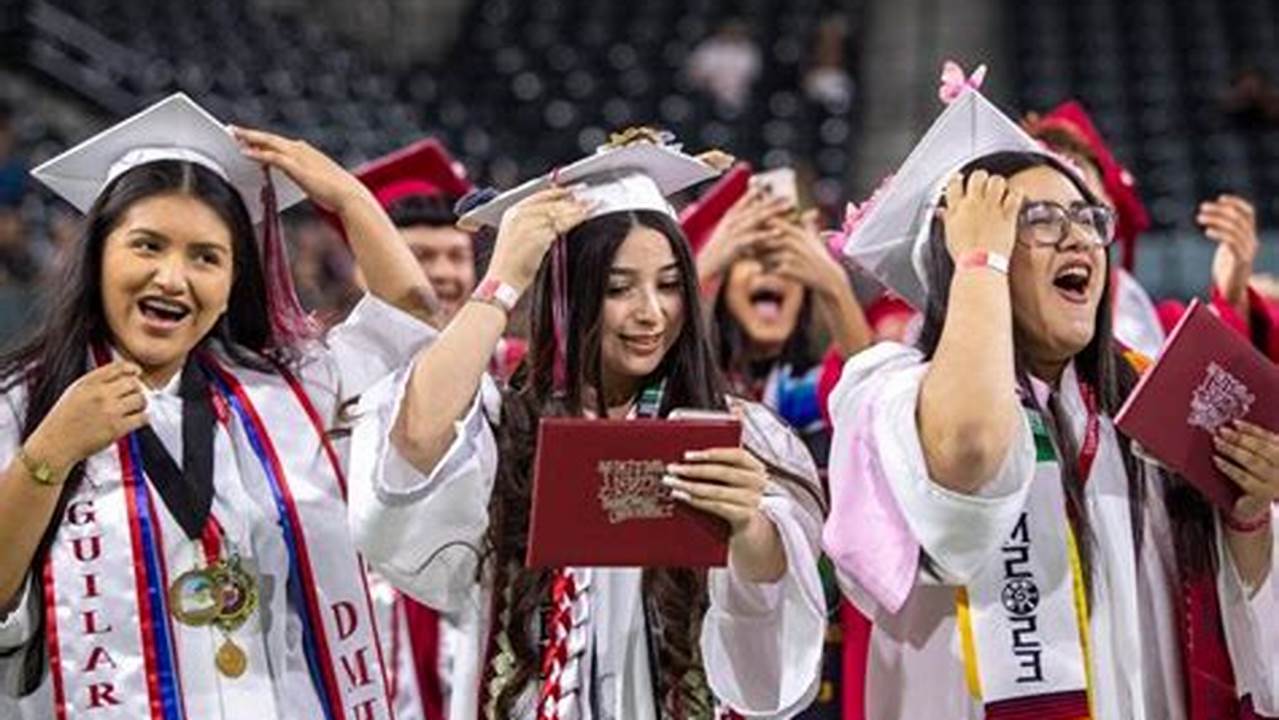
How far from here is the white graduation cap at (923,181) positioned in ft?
9.89

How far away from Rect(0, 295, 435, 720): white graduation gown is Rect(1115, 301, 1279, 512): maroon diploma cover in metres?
1.15

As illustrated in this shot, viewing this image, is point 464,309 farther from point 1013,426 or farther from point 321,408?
point 1013,426

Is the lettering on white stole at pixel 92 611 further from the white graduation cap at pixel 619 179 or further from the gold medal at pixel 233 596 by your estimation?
the white graduation cap at pixel 619 179

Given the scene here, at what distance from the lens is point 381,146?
1135 centimetres

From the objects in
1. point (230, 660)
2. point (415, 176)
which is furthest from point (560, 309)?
point (415, 176)

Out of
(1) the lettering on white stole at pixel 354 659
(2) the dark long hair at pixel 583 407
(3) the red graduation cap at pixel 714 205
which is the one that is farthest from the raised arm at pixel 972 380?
(3) the red graduation cap at pixel 714 205

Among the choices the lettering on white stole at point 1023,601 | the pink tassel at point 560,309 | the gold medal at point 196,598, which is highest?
the pink tassel at point 560,309

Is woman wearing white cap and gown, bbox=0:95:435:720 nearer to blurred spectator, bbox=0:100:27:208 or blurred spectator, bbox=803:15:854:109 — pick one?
blurred spectator, bbox=0:100:27:208

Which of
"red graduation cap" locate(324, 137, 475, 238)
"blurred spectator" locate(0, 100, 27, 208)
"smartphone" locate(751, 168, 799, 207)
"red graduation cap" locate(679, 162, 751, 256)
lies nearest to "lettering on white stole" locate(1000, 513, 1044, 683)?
"smartphone" locate(751, 168, 799, 207)

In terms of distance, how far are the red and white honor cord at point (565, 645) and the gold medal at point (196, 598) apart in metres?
0.45

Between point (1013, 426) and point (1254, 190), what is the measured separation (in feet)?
30.0

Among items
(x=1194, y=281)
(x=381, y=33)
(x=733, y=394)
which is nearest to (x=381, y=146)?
(x=381, y=33)

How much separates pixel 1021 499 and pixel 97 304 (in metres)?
1.32

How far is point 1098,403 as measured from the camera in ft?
10.1
